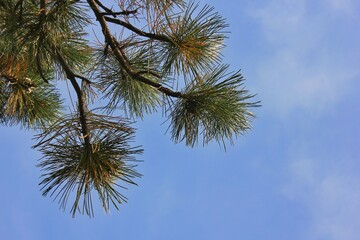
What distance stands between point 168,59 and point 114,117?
224 mm

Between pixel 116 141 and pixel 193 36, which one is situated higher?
pixel 193 36

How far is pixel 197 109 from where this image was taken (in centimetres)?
140

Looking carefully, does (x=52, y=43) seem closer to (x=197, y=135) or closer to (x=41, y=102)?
(x=197, y=135)

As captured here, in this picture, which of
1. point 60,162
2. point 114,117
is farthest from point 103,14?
point 60,162

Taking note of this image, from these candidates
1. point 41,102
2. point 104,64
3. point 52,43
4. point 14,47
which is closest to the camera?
point 52,43

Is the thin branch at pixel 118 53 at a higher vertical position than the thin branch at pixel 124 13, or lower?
lower

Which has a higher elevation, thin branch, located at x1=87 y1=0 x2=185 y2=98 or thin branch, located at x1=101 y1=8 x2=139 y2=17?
thin branch, located at x1=101 y1=8 x2=139 y2=17

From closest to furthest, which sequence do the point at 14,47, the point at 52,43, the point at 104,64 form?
the point at 52,43, the point at 14,47, the point at 104,64

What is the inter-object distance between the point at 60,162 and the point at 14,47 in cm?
33

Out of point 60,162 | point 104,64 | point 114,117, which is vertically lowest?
point 60,162

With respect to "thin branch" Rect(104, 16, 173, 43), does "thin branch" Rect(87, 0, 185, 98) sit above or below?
below

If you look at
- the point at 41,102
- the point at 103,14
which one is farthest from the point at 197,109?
the point at 41,102

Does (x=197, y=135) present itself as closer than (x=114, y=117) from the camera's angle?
No

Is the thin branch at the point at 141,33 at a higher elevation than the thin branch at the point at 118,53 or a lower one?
higher
